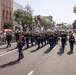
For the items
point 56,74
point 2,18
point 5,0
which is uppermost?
point 5,0

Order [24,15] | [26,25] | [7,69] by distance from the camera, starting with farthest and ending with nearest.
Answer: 1. [26,25]
2. [24,15]
3. [7,69]

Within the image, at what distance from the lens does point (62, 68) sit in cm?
1334

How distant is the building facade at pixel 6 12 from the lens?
58.0 meters

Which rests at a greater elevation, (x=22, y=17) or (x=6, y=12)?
(x=6, y=12)

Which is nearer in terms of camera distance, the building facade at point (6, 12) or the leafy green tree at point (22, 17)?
the building facade at point (6, 12)

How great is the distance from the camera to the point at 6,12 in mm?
61875

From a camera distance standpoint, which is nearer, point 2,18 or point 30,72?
point 30,72

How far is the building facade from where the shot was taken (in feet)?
190

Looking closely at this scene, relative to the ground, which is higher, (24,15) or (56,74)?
(24,15)

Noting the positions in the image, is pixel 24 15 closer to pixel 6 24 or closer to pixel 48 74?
pixel 6 24

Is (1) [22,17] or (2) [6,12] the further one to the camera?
(2) [6,12]

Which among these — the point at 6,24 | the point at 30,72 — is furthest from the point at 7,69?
the point at 6,24

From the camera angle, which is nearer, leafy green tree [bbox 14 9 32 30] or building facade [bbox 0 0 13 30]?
building facade [bbox 0 0 13 30]

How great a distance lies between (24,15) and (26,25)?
5.92 metres
